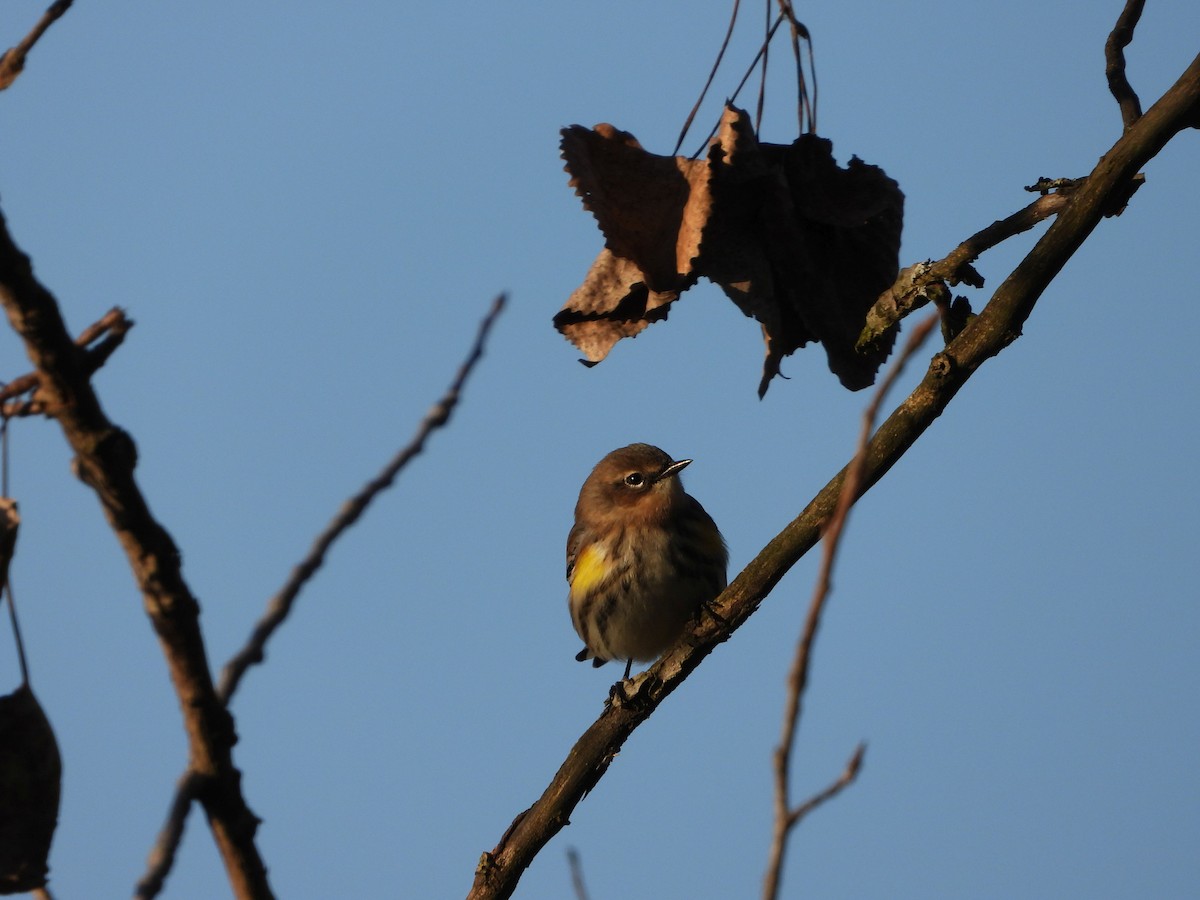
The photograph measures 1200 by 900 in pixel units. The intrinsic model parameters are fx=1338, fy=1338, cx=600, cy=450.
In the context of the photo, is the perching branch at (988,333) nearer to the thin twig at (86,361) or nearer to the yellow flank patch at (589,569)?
the thin twig at (86,361)

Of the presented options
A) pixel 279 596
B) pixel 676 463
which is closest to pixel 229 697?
pixel 279 596

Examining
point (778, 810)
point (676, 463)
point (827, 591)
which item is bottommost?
point (778, 810)

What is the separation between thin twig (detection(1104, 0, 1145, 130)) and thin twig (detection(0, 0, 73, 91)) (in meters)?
2.64

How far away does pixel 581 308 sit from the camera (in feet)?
13.1

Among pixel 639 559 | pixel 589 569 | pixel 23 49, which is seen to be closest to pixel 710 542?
pixel 639 559

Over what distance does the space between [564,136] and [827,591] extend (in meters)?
2.71

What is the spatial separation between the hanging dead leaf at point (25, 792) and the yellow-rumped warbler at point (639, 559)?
4.83m

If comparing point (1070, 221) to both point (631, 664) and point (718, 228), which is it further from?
point (631, 664)

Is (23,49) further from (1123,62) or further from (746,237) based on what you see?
(1123,62)

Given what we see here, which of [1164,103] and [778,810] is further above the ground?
[1164,103]

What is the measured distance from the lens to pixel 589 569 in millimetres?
7703

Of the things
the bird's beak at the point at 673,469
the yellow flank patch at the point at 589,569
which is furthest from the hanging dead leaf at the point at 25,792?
the bird's beak at the point at 673,469

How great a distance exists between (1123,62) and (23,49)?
9.40 ft

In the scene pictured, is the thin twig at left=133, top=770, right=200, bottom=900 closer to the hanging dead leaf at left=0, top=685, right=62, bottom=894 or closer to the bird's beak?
the hanging dead leaf at left=0, top=685, right=62, bottom=894
